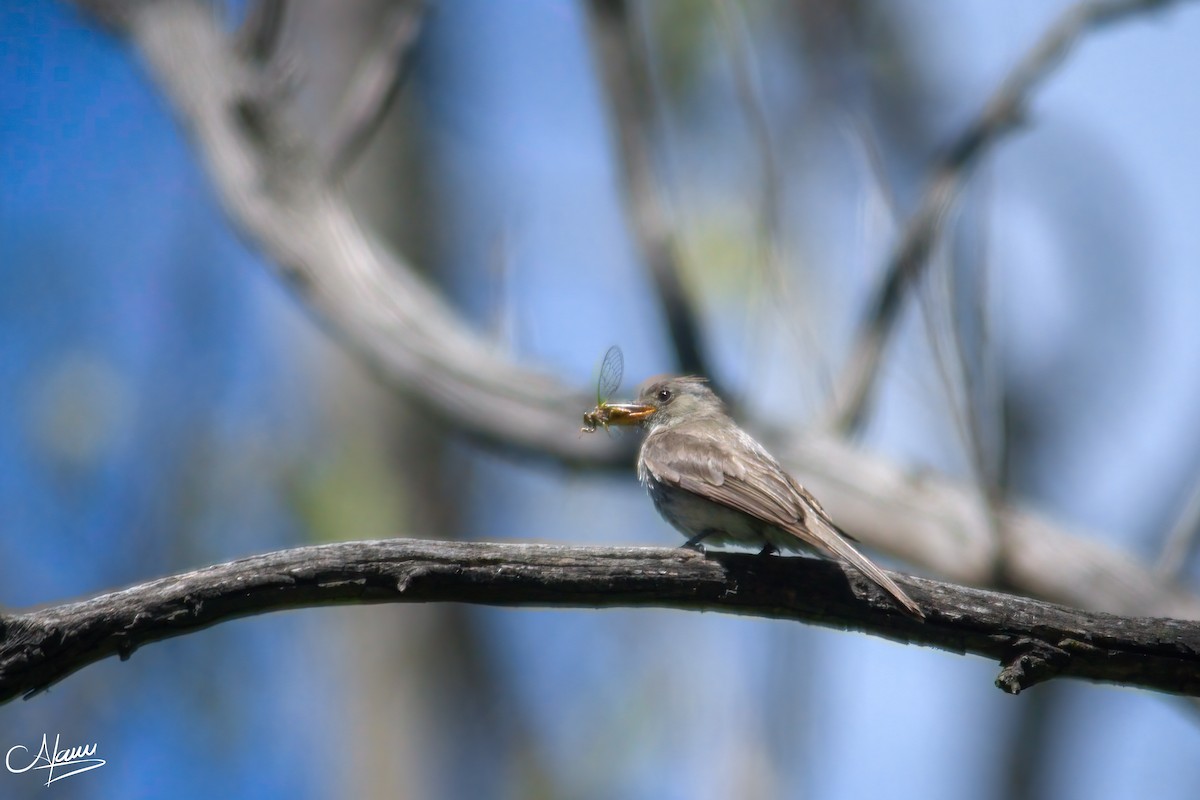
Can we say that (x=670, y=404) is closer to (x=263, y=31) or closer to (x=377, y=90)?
(x=377, y=90)

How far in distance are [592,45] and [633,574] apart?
13.5ft

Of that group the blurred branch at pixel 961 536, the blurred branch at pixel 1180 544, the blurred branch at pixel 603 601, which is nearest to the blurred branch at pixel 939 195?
the blurred branch at pixel 961 536

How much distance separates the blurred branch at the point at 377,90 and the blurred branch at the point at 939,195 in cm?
320

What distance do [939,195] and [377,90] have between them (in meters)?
3.48

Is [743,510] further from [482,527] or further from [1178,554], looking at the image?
[482,527]

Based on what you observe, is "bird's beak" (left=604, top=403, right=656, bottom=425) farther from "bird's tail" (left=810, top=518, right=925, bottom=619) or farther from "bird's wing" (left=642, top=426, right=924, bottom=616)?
"bird's tail" (left=810, top=518, right=925, bottom=619)

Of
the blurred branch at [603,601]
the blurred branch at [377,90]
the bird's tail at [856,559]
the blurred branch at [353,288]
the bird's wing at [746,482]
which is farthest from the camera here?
the blurred branch at [377,90]

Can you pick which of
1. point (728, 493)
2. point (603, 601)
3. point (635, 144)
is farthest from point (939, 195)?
point (603, 601)

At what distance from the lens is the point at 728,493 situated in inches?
179

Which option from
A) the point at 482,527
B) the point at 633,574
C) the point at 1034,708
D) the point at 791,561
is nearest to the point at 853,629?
the point at 791,561

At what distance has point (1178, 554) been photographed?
5371mm

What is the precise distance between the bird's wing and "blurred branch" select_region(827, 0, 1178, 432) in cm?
152

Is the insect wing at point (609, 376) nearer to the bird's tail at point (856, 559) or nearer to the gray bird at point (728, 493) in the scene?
the gray bird at point (728, 493)

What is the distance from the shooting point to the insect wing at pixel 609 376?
617 cm
